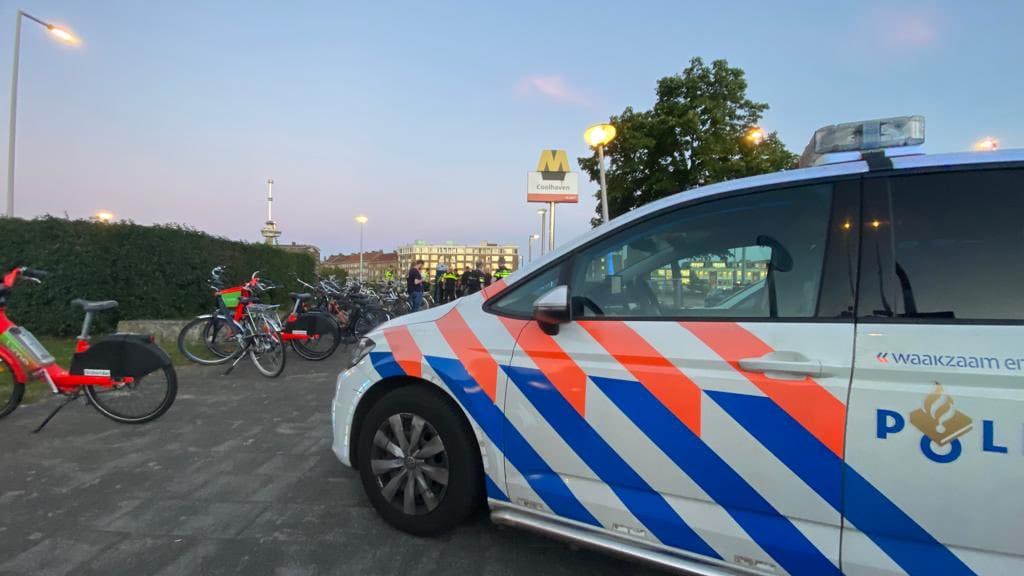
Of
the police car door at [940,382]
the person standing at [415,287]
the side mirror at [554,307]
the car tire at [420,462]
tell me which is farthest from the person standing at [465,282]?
the police car door at [940,382]

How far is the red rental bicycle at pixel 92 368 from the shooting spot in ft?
13.0

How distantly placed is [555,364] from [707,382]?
2.02 feet

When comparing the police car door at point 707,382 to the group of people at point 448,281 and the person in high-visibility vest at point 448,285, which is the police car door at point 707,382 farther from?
the person in high-visibility vest at point 448,285

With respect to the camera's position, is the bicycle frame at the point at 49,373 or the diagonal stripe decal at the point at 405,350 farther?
the bicycle frame at the point at 49,373

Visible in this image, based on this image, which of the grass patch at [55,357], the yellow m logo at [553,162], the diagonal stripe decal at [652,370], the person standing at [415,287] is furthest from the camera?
the person standing at [415,287]

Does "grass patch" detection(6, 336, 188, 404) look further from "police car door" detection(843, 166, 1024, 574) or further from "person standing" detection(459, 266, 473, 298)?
"person standing" detection(459, 266, 473, 298)

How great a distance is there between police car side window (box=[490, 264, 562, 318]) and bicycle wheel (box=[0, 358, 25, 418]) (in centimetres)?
447

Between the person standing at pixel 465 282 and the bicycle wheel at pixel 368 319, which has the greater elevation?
the person standing at pixel 465 282

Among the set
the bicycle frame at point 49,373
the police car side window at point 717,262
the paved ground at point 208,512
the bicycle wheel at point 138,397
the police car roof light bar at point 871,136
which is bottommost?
the paved ground at point 208,512

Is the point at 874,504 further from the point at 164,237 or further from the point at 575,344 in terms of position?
the point at 164,237

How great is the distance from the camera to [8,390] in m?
4.11

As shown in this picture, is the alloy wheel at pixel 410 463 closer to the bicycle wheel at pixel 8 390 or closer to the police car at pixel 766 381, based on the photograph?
the police car at pixel 766 381

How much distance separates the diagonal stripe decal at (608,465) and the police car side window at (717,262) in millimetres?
392

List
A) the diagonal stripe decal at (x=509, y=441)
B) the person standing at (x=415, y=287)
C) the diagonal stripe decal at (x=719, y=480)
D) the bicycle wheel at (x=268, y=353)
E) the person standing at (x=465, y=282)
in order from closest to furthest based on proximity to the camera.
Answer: the diagonal stripe decal at (x=719, y=480)
the diagonal stripe decal at (x=509, y=441)
the bicycle wheel at (x=268, y=353)
the person standing at (x=415, y=287)
the person standing at (x=465, y=282)
